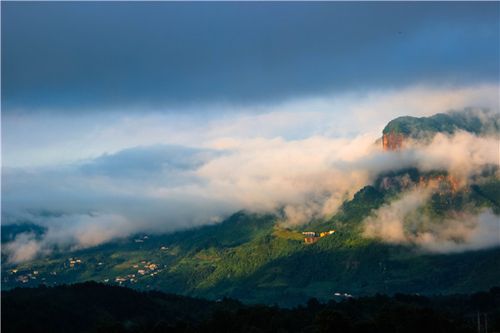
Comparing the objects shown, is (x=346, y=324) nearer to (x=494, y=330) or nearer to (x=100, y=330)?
(x=494, y=330)

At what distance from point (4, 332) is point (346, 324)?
270 ft

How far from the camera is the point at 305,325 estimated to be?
182875 millimetres

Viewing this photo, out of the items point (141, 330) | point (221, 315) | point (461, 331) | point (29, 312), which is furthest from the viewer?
point (29, 312)

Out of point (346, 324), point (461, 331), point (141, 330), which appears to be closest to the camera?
point (346, 324)

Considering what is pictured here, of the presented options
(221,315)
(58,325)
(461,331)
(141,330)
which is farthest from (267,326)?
(58,325)

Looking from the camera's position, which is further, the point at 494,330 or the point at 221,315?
the point at 221,315

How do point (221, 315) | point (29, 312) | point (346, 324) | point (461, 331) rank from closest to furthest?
1. point (346, 324)
2. point (461, 331)
3. point (221, 315)
4. point (29, 312)

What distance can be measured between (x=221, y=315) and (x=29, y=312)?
→ 5595cm

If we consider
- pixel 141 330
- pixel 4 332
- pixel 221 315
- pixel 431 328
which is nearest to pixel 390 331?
pixel 431 328

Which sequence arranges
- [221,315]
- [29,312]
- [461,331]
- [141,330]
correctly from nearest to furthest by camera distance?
[461,331]
[141,330]
[221,315]
[29,312]

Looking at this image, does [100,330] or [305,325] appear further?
[305,325]

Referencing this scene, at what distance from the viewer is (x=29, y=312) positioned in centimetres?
19462

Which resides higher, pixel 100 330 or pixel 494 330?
pixel 100 330

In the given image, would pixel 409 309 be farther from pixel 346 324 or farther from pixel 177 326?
pixel 177 326
